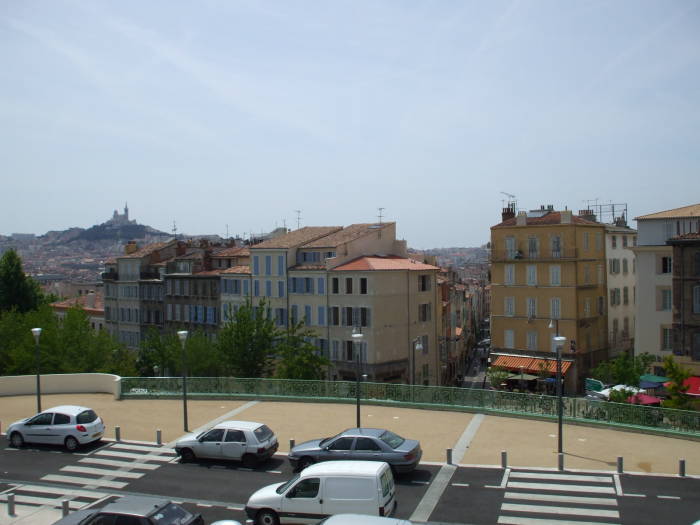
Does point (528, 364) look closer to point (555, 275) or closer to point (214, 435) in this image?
point (555, 275)

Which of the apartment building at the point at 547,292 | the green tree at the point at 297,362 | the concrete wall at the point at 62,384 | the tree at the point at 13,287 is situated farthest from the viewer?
the tree at the point at 13,287

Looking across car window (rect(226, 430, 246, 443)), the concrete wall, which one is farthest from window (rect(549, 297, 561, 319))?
car window (rect(226, 430, 246, 443))

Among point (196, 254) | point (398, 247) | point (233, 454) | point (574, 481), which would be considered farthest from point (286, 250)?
point (574, 481)

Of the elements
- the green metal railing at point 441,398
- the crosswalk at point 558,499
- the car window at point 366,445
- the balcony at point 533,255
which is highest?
the balcony at point 533,255

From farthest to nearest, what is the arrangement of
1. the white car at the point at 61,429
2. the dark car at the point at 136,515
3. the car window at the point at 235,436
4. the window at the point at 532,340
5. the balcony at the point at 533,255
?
the window at the point at 532,340 < the balcony at the point at 533,255 < the white car at the point at 61,429 < the car window at the point at 235,436 < the dark car at the point at 136,515

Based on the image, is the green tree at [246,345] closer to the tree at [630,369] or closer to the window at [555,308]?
the window at [555,308]

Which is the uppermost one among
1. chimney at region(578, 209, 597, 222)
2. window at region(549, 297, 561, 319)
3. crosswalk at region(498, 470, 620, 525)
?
chimney at region(578, 209, 597, 222)

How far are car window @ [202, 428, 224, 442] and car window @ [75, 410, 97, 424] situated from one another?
16.7 ft

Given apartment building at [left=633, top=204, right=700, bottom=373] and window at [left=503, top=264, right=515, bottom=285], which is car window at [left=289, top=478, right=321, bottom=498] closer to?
apartment building at [left=633, top=204, right=700, bottom=373]

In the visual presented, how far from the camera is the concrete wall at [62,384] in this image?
35.8m

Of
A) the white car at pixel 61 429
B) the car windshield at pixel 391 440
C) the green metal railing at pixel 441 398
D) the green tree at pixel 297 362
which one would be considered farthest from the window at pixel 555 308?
the white car at pixel 61 429

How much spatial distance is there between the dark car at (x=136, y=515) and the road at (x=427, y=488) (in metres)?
3.01

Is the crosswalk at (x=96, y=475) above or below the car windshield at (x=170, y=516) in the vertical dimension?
below

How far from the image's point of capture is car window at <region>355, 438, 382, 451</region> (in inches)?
835
